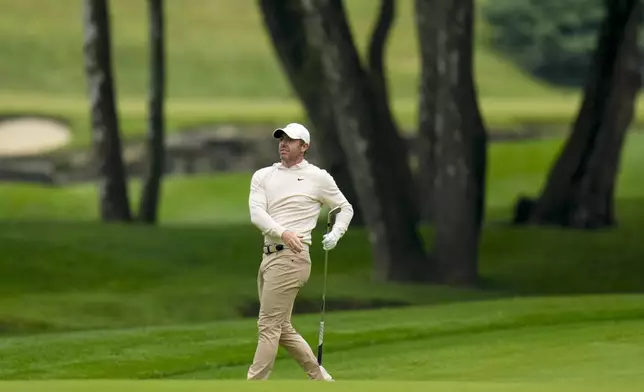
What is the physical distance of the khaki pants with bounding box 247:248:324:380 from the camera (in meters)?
11.5

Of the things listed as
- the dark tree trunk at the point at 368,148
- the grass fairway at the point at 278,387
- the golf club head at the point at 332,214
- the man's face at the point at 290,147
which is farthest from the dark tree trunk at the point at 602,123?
the grass fairway at the point at 278,387

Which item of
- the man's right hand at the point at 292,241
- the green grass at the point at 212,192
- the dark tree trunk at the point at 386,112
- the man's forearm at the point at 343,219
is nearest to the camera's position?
the man's right hand at the point at 292,241

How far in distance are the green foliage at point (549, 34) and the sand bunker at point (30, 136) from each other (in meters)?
18.5

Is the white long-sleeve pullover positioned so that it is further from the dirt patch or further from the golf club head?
the dirt patch

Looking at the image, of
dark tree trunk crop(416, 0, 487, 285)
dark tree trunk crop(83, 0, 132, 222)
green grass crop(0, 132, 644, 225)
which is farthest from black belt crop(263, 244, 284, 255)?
green grass crop(0, 132, 644, 225)

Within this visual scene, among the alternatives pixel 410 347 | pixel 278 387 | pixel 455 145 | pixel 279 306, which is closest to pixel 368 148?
pixel 455 145

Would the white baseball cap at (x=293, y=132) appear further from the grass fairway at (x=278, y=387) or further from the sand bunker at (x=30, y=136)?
the sand bunker at (x=30, y=136)

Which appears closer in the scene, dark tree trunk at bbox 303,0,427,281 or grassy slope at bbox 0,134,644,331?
grassy slope at bbox 0,134,644,331

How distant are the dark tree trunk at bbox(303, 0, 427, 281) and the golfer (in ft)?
36.4

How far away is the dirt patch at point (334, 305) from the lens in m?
22.1

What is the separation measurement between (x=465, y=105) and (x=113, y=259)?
649 centimetres

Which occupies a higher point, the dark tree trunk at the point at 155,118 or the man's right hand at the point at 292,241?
the man's right hand at the point at 292,241

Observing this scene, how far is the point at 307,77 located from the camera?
97.1ft

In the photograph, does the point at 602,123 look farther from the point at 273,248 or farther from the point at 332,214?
the point at 273,248
